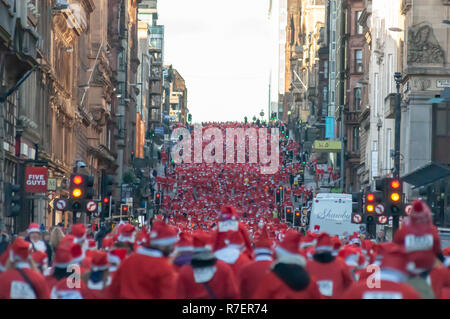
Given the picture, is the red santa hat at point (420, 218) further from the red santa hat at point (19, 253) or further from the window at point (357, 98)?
the window at point (357, 98)

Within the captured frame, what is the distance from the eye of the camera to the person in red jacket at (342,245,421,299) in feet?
30.6

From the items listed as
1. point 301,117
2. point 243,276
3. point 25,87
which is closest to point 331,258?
point 243,276

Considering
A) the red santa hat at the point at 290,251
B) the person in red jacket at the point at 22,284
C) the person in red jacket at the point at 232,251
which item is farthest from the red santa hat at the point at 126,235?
the red santa hat at the point at 290,251

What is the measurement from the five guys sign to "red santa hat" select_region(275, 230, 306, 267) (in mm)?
26802

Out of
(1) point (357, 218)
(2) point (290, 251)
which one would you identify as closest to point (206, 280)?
(2) point (290, 251)

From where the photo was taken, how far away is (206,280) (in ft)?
39.1

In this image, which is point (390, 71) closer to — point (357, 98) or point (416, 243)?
point (357, 98)

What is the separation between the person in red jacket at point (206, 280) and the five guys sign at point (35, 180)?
1048 inches

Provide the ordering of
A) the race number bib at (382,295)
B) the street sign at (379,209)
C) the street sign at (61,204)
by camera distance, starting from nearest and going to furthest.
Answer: the race number bib at (382,295), the street sign at (61,204), the street sign at (379,209)

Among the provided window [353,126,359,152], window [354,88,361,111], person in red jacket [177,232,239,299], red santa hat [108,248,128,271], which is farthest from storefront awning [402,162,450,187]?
window [354,88,361,111]

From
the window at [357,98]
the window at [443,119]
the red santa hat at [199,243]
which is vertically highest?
the window at [357,98]

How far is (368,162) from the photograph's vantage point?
75688 mm

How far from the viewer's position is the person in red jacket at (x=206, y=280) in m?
11.9
